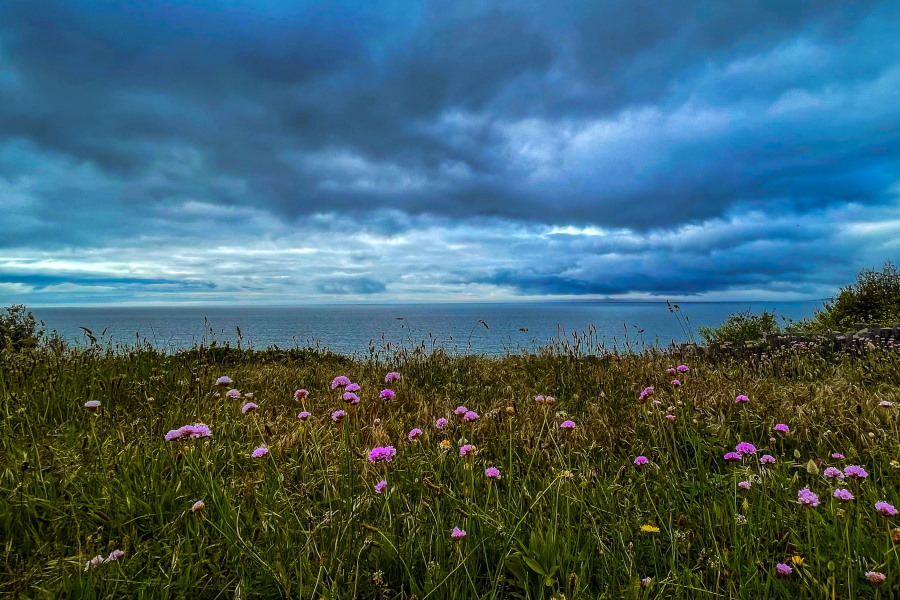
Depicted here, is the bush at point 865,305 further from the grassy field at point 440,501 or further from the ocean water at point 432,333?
the grassy field at point 440,501

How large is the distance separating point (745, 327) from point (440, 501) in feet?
55.8

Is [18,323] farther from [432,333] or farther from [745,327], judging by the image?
[745,327]

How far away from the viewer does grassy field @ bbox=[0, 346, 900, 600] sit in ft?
7.18

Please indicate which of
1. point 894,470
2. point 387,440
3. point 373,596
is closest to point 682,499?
point 894,470

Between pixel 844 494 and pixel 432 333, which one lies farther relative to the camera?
pixel 432 333

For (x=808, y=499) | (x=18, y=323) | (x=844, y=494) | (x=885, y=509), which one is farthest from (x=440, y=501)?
(x=18, y=323)

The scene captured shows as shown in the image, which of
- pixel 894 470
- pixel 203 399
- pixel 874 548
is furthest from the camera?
pixel 203 399

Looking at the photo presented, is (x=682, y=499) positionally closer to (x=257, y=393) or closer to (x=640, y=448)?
(x=640, y=448)

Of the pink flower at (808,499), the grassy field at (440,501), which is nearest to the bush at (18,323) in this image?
the grassy field at (440,501)

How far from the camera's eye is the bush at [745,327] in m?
15.6

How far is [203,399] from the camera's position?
557 centimetres

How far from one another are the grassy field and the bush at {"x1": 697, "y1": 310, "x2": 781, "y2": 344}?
10.2 m

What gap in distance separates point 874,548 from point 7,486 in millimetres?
5330

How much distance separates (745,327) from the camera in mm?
Answer: 16109
